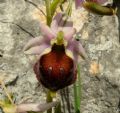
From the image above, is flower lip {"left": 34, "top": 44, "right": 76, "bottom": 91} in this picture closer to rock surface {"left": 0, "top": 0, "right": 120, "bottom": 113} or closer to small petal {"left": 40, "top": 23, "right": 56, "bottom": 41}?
small petal {"left": 40, "top": 23, "right": 56, "bottom": 41}

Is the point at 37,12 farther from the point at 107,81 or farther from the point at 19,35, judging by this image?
the point at 107,81

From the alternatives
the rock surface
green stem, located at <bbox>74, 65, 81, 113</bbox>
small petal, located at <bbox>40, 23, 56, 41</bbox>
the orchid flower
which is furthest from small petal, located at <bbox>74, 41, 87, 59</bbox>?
the rock surface

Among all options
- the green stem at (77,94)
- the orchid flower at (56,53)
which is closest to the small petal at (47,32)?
the orchid flower at (56,53)

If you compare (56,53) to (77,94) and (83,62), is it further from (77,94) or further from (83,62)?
(83,62)

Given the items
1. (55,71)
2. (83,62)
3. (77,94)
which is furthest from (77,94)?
(55,71)

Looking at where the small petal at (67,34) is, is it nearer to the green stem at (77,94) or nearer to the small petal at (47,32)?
the small petal at (47,32)

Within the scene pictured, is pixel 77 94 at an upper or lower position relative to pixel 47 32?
lower
